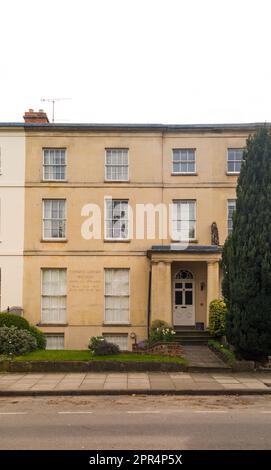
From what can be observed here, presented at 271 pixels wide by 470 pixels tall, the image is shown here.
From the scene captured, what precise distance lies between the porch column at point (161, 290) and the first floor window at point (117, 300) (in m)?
1.83

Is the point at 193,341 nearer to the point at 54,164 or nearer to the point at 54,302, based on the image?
the point at 54,302

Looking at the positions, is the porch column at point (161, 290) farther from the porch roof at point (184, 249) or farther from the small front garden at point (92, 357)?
the small front garden at point (92, 357)

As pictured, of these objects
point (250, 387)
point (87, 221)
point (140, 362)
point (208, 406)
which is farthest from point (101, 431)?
point (87, 221)

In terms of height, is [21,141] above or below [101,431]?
above

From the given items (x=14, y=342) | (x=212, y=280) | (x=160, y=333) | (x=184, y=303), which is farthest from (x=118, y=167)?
(x=14, y=342)

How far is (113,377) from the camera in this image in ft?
64.5

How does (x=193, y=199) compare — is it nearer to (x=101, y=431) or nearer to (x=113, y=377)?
(x=113, y=377)

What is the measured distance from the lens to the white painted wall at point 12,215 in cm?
2917

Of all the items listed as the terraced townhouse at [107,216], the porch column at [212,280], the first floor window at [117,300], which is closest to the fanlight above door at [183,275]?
the terraced townhouse at [107,216]

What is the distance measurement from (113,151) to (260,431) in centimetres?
2028

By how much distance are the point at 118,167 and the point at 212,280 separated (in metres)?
7.26

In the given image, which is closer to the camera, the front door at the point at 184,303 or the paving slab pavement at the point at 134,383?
the paving slab pavement at the point at 134,383

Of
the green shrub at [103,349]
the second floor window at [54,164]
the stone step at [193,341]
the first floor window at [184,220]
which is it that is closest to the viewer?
the green shrub at [103,349]
